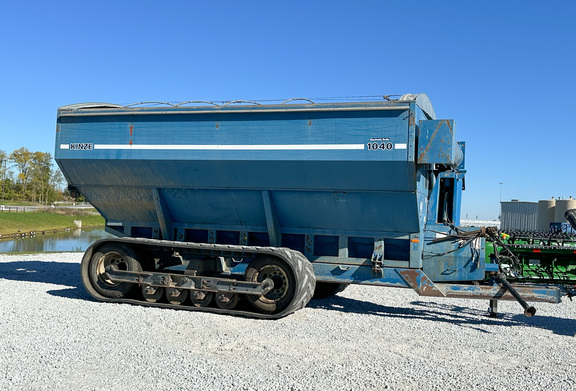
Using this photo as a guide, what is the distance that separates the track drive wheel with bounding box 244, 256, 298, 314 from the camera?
25.8ft

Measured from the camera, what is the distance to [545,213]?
29312 millimetres

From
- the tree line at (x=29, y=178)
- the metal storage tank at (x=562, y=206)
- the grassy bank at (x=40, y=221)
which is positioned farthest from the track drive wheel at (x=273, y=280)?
the tree line at (x=29, y=178)

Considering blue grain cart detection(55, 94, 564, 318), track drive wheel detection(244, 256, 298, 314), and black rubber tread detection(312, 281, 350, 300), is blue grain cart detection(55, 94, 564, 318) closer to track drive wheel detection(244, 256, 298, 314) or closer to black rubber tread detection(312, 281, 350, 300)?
track drive wheel detection(244, 256, 298, 314)

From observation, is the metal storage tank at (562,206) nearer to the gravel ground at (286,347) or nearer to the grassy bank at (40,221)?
the gravel ground at (286,347)

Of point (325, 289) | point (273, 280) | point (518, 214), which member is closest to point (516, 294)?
point (325, 289)

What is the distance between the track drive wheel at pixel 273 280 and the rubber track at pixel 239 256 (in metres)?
0.12

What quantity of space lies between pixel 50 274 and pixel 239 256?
5.39m

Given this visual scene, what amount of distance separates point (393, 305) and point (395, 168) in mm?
2942

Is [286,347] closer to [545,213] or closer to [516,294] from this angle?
[516,294]

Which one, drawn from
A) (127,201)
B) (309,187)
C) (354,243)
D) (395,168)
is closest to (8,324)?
(127,201)

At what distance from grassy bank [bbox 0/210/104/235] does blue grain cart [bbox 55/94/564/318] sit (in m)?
30.2

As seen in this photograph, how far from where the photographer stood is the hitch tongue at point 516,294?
7.42m

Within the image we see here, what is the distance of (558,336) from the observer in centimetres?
715

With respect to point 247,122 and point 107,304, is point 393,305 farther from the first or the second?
point 107,304
